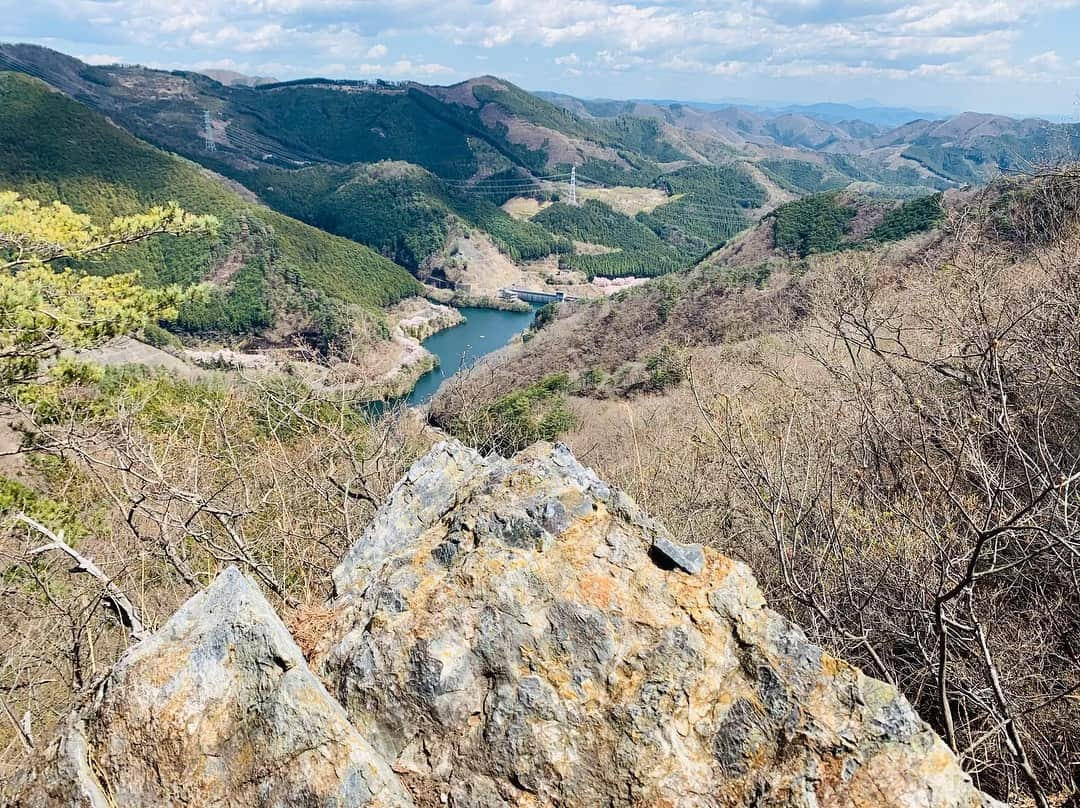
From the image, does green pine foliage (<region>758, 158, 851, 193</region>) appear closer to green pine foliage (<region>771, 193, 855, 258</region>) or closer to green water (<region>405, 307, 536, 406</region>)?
green water (<region>405, 307, 536, 406</region>)

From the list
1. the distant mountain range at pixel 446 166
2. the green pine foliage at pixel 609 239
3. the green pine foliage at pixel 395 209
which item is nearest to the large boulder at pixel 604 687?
the distant mountain range at pixel 446 166

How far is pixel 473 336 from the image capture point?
2948 inches

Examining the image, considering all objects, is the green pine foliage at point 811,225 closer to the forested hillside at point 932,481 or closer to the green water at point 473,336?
the green water at point 473,336

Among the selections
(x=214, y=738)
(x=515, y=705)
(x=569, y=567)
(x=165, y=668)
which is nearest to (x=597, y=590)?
(x=569, y=567)

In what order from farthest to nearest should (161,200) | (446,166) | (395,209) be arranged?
(446,166) → (395,209) → (161,200)

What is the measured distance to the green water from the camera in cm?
5773

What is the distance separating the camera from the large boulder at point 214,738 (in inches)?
95.9

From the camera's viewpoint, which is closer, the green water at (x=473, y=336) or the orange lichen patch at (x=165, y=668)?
the orange lichen patch at (x=165, y=668)

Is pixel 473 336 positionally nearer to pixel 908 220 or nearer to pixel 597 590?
pixel 908 220

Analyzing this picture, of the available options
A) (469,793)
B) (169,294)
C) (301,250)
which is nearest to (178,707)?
(469,793)

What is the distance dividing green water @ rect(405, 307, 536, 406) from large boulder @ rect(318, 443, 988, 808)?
48663mm

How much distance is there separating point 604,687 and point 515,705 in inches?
14.2

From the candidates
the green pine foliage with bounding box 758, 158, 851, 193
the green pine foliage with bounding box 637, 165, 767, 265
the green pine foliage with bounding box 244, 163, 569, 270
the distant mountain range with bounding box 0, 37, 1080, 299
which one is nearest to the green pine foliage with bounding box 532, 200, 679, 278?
the distant mountain range with bounding box 0, 37, 1080, 299

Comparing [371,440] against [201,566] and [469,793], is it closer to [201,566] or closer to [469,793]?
[201,566]
